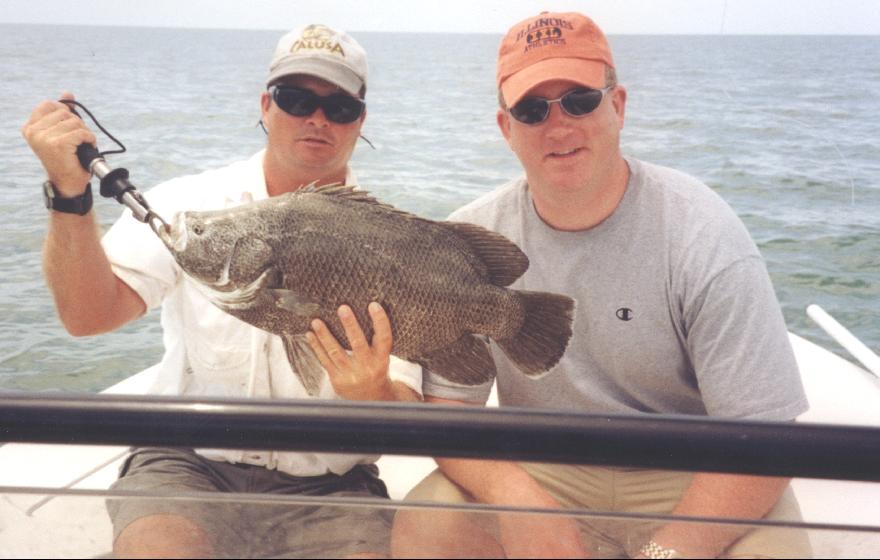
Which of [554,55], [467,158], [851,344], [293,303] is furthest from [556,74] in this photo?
[467,158]

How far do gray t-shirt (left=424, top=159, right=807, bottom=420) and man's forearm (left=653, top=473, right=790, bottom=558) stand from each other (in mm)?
329

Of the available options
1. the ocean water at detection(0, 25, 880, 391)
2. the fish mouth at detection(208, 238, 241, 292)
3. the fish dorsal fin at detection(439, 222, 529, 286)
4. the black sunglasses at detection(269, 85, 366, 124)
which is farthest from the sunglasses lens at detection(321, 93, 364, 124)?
the ocean water at detection(0, 25, 880, 391)

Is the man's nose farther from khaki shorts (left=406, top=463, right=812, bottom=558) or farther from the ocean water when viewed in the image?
the ocean water

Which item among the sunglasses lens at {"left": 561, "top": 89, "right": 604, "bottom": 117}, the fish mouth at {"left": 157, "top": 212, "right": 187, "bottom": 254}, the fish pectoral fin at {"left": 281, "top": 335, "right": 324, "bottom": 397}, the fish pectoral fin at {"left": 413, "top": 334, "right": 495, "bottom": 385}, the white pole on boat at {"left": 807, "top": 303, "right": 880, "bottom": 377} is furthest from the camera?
the white pole on boat at {"left": 807, "top": 303, "right": 880, "bottom": 377}

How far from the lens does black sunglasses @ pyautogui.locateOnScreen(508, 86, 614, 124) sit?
2377 mm

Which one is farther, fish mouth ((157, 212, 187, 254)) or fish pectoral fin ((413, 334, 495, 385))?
fish pectoral fin ((413, 334, 495, 385))

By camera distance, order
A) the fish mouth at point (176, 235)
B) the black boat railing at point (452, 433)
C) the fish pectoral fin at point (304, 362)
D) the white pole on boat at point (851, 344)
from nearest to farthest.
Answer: the black boat railing at point (452, 433) → the fish mouth at point (176, 235) → the fish pectoral fin at point (304, 362) → the white pole on boat at point (851, 344)

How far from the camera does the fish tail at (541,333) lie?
6.86 feet

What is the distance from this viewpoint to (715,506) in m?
1.88

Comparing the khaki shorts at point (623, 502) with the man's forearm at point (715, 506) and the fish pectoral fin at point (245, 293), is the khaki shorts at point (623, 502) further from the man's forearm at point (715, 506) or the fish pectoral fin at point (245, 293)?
the fish pectoral fin at point (245, 293)

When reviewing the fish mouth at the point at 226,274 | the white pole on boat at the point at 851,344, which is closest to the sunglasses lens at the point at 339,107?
the fish mouth at the point at 226,274

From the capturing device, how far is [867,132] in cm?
1933

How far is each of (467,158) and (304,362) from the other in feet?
49.6

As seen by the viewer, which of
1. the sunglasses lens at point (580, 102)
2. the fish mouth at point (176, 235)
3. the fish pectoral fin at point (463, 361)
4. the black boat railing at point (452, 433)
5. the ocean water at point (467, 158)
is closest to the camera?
the black boat railing at point (452, 433)
